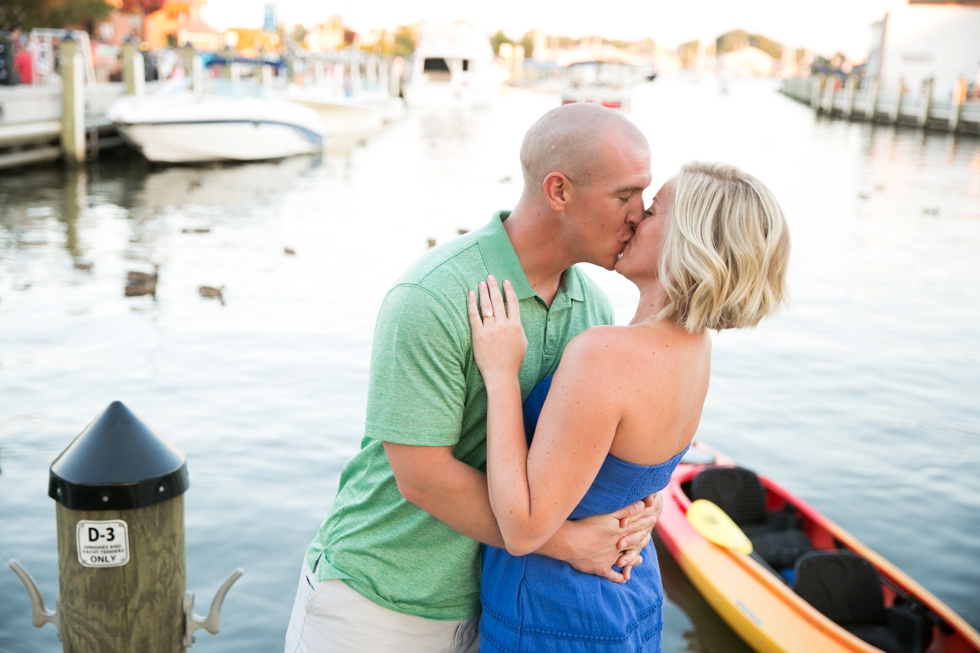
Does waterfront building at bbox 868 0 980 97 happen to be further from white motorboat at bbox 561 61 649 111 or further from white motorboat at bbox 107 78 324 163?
white motorboat at bbox 107 78 324 163

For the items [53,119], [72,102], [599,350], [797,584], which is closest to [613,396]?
[599,350]

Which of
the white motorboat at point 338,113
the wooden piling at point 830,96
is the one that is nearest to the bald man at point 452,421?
the white motorboat at point 338,113

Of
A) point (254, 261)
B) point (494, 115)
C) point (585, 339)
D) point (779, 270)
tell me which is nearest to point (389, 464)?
point (585, 339)

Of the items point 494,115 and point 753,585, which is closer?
point 753,585

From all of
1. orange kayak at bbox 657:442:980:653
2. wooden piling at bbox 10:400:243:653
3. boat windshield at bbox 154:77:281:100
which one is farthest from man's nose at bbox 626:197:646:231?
boat windshield at bbox 154:77:281:100

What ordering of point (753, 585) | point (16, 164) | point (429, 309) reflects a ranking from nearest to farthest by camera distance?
point (429, 309) < point (753, 585) < point (16, 164)

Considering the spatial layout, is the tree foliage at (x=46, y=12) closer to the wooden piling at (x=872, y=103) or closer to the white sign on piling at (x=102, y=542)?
the white sign on piling at (x=102, y=542)

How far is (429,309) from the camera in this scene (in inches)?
84.9

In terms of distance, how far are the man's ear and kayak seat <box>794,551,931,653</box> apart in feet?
12.8

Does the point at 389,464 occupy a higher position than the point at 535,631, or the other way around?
the point at 389,464

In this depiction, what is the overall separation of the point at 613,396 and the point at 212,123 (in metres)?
25.3

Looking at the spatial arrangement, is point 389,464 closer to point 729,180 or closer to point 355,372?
point 729,180

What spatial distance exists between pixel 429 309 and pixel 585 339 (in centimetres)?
38

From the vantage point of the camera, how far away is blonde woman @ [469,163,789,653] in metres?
2.12
